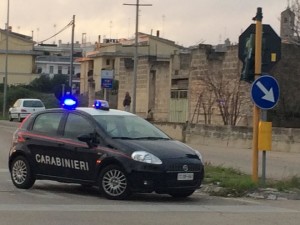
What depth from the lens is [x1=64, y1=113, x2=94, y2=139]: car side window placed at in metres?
11.9

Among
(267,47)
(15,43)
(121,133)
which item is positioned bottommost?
(121,133)

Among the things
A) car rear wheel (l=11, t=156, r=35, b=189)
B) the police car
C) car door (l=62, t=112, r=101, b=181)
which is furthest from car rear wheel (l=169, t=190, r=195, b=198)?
car rear wheel (l=11, t=156, r=35, b=189)

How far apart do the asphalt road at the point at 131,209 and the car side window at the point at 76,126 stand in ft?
3.73

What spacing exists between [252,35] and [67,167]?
4733mm

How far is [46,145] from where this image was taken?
12391 millimetres

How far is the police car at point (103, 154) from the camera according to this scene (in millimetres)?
11031

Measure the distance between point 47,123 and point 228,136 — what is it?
13.8m

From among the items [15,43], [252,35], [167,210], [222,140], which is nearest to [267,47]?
[252,35]

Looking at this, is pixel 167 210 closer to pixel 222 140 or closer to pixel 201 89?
pixel 222 140

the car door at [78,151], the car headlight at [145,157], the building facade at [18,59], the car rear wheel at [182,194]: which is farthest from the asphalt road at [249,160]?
the building facade at [18,59]

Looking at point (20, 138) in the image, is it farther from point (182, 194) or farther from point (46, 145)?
point (182, 194)

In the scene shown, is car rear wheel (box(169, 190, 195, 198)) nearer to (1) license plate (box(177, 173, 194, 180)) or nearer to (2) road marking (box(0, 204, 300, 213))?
(1) license plate (box(177, 173, 194, 180))

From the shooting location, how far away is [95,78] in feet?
263

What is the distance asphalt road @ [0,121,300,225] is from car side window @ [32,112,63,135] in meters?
1.17
